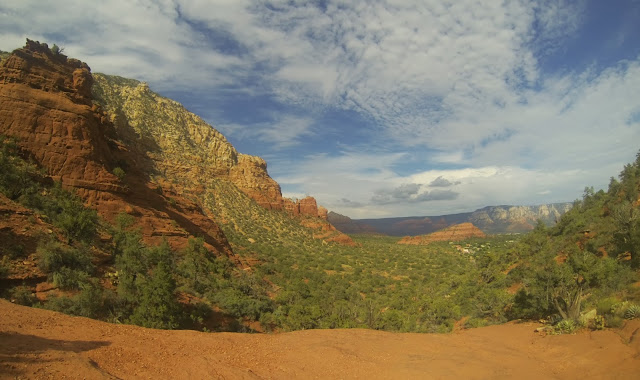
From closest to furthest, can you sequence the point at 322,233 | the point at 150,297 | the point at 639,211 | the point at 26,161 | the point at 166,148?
the point at 150,297, the point at 639,211, the point at 26,161, the point at 166,148, the point at 322,233

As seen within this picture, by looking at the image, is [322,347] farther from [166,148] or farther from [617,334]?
[166,148]

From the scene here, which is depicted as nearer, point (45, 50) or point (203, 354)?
point (203, 354)

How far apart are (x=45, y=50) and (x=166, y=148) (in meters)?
28.2

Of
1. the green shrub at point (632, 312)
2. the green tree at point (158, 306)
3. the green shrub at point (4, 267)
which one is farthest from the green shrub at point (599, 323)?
the green shrub at point (4, 267)

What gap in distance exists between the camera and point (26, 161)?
20922mm

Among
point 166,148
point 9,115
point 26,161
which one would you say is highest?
point 166,148

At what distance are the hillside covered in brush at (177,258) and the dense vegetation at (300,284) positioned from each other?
96mm

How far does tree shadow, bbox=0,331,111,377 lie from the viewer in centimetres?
501

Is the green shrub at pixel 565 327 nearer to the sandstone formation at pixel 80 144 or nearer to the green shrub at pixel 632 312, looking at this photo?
the green shrub at pixel 632 312

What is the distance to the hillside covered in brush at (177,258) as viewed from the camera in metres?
12.9

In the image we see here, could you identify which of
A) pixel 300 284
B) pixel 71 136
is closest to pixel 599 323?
pixel 300 284

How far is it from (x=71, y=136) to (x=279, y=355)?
24341 millimetres

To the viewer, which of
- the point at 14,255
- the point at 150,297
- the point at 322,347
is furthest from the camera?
the point at 150,297

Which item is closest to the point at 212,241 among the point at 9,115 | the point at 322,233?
the point at 9,115
